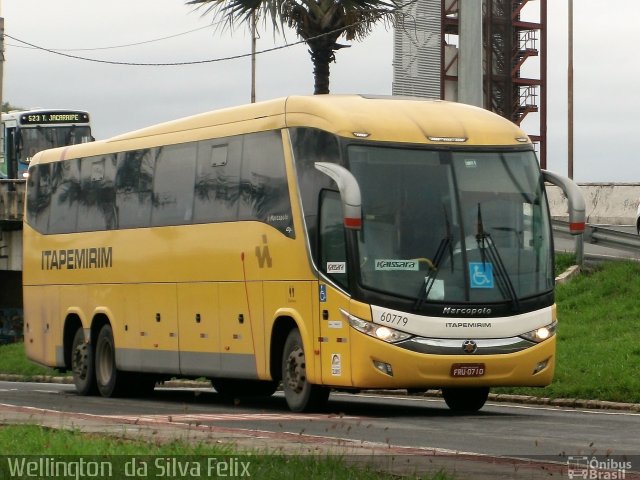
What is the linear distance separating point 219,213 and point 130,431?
702 cm

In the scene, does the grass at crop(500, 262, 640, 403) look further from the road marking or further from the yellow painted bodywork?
the road marking

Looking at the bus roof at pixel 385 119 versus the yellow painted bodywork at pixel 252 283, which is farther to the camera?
the bus roof at pixel 385 119

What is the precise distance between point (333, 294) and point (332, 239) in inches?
24.2

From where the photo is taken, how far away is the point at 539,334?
18.3 metres

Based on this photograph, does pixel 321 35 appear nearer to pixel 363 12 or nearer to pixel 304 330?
pixel 363 12

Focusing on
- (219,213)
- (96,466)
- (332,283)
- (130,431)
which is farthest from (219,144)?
(96,466)

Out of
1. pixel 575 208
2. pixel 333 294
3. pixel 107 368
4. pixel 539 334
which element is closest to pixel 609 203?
pixel 107 368

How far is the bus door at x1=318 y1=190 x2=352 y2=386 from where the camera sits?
1780 centimetres

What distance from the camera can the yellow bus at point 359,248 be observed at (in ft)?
58.1

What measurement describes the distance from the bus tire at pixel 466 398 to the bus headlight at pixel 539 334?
1.29 metres

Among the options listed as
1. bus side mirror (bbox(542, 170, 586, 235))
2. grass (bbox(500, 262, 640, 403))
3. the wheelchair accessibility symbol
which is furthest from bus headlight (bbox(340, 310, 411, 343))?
grass (bbox(500, 262, 640, 403))

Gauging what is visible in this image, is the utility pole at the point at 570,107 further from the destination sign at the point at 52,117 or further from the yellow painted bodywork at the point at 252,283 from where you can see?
the yellow painted bodywork at the point at 252,283

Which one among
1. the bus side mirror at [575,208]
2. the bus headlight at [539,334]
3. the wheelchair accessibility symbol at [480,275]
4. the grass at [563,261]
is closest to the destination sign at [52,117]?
the grass at [563,261]

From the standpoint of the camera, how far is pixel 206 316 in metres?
21.3
